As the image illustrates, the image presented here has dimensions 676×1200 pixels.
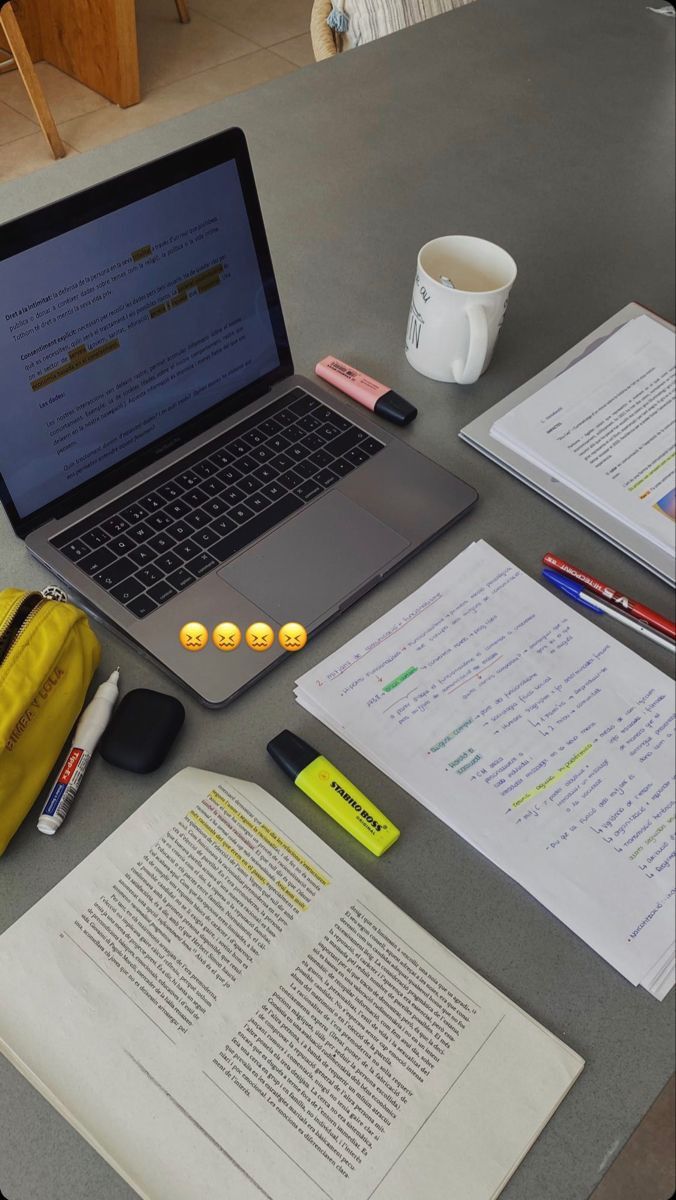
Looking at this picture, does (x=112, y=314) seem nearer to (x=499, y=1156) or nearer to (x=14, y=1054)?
(x=14, y=1054)

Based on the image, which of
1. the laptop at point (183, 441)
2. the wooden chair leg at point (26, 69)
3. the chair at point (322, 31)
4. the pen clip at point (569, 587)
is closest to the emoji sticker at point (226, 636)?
the laptop at point (183, 441)

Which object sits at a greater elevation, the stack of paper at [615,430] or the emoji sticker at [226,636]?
the emoji sticker at [226,636]

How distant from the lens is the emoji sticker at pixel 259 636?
0.69m

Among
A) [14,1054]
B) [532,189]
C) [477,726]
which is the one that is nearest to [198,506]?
[477,726]

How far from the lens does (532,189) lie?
44.6 inches

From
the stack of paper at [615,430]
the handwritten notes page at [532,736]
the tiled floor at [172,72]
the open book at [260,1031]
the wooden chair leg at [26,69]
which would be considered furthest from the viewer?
the tiled floor at [172,72]

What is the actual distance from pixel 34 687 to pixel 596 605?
16.6 inches

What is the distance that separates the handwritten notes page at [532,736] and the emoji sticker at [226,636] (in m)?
0.06

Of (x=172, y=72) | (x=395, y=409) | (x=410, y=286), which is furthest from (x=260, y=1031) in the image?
(x=172, y=72)

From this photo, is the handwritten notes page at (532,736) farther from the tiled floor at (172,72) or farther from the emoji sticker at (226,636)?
the tiled floor at (172,72)

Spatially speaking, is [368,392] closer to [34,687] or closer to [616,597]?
[616,597]

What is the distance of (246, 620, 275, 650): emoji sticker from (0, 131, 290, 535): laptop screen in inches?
7.2

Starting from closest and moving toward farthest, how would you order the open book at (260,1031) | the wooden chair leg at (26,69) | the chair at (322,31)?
the open book at (260,1031) → the chair at (322,31) → the wooden chair leg at (26,69)

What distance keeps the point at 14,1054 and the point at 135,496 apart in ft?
A: 1.36
